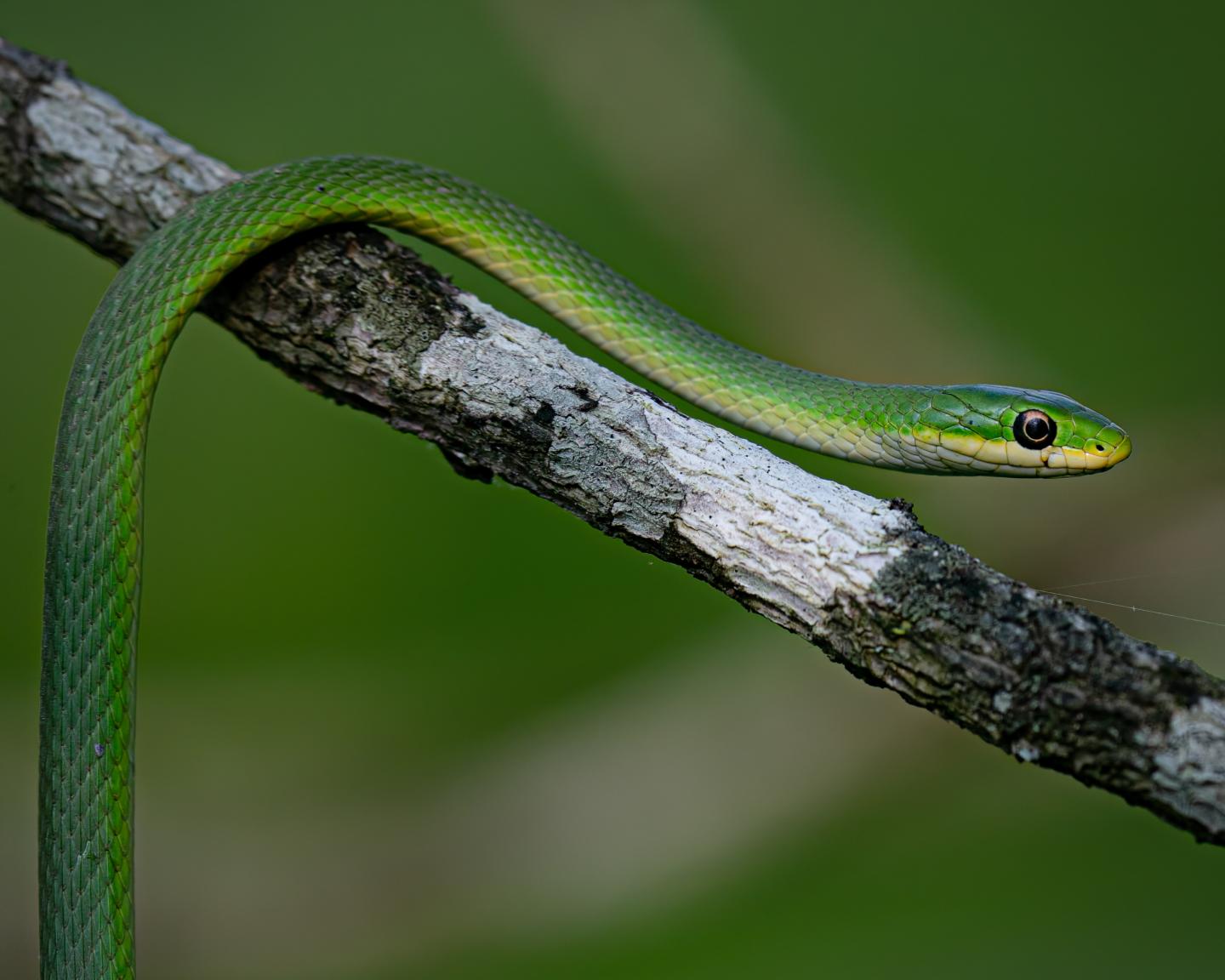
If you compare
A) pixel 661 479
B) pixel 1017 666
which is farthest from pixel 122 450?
pixel 1017 666

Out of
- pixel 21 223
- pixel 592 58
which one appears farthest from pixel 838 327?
pixel 21 223

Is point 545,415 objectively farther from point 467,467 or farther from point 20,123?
point 20,123

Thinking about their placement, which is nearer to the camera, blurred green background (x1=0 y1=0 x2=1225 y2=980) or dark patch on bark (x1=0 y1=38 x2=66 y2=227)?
dark patch on bark (x1=0 y1=38 x2=66 y2=227)

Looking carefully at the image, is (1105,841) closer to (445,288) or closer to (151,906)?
(445,288)

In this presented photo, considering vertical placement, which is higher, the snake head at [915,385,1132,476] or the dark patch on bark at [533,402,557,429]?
the snake head at [915,385,1132,476]

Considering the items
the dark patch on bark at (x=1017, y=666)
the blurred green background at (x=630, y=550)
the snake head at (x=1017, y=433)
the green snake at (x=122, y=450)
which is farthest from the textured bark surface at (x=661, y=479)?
the blurred green background at (x=630, y=550)

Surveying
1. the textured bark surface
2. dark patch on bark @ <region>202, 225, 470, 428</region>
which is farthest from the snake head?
dark patch on bark @ <region>202, 225, 470, 428</region>

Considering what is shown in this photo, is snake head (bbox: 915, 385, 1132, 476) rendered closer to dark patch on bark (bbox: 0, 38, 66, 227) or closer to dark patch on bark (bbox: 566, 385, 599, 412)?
dark patch on bark (bbox: 566, 385, 599, 412)
